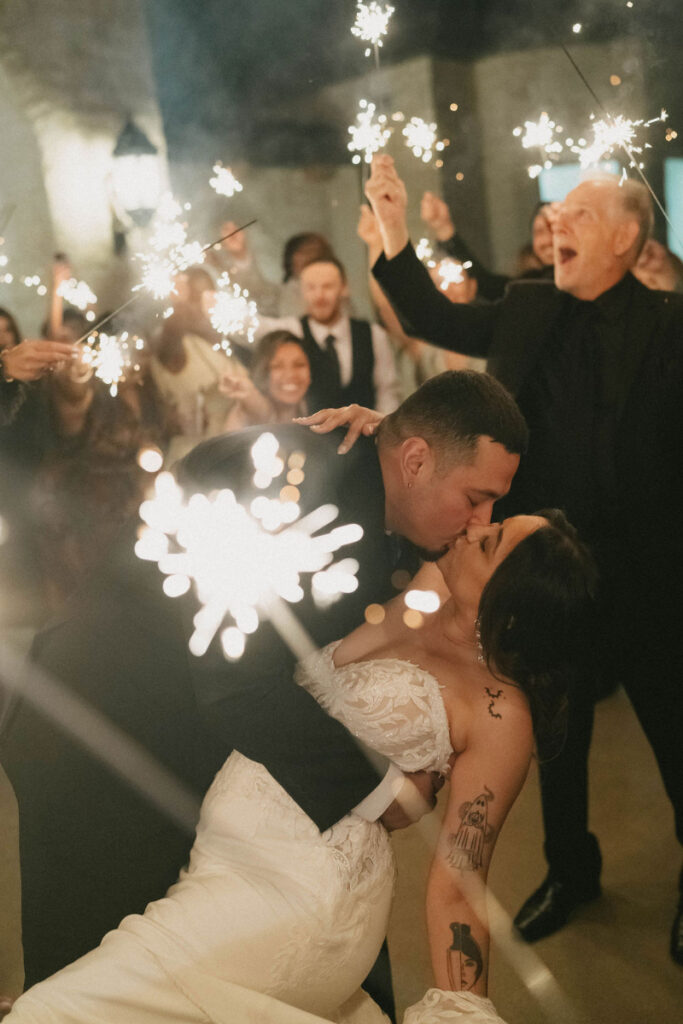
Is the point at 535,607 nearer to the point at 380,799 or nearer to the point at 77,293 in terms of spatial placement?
the point at 380,799

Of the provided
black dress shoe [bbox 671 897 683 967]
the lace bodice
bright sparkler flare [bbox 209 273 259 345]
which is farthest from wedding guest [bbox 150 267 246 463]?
black dress shoe [bbox 671 897 683 967]

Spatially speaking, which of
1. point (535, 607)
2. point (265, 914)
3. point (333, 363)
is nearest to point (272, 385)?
point (333, 363)

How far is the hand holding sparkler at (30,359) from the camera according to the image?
7.02 ft

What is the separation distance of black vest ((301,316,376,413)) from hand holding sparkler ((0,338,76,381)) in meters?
0.60

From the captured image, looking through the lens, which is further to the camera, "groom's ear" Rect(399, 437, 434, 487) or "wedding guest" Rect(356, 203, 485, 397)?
"wedding guest" Rect(356, 203, 485, 397)

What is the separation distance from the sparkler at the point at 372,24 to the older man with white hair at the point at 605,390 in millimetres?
250

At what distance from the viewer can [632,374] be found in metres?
1.90

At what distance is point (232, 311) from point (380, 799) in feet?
4.32

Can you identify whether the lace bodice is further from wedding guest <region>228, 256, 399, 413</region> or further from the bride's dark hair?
wedding guest <region>228, 256, 399, 413</region>

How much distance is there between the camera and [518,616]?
1.42m

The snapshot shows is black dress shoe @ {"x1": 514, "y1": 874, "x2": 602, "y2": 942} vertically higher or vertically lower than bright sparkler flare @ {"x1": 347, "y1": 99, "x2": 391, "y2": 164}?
lower

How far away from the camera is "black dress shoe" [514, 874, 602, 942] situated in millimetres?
2201

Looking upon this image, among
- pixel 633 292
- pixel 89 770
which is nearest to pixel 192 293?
pixel 633 292

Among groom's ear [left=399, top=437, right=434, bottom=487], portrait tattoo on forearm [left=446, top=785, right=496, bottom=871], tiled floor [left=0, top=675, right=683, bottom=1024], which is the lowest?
tiled floor [left=0, top=675, right=683, bottom=1024]
